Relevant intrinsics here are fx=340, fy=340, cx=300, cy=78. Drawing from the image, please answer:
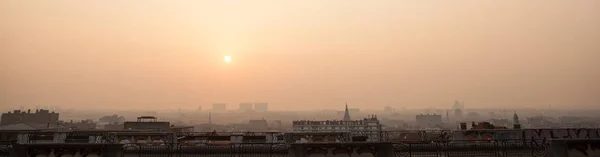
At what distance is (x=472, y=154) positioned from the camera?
16688 millimetres

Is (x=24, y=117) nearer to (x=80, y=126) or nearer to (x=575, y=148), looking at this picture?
(x=80, y=126)

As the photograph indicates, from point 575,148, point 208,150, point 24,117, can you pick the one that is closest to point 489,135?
point 575,148

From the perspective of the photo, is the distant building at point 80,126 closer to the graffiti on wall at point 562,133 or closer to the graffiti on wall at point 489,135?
the graffiti on wall at point 489,135

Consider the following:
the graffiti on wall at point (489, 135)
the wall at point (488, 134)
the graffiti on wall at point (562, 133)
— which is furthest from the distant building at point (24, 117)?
the graffiti on wall at point (562, 133)

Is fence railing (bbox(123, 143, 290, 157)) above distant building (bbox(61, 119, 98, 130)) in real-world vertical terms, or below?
above

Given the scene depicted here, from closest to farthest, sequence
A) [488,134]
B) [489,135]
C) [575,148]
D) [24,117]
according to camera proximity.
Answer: [575,148] → [489,135] → [488,134] → [24,117]

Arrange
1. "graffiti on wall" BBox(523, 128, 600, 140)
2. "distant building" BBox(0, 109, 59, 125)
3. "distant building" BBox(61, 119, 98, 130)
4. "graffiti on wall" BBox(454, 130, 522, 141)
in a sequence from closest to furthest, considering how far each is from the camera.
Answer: "graffiti on wall" BBox(454, 130, 522, 141)
"graffiti on wall" BBox(523, 128, 600, 140)
"distant building" BBox(61, 119, 98, 130)
"distant building" BBox(0, 109, 59, 125)

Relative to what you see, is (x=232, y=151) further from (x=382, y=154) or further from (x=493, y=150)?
(x=493, y=150)

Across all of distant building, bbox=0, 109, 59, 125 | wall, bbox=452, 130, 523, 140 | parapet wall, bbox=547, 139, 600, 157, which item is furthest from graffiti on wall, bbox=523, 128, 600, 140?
distant building, bbox=0, 109, 59, 125

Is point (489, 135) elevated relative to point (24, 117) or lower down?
lower down

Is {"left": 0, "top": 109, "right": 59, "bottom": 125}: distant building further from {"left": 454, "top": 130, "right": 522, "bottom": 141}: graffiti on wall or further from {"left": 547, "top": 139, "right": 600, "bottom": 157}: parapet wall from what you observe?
{"left": 547, "top": 139, "right": 600, "bottom": 157}: parapet wall

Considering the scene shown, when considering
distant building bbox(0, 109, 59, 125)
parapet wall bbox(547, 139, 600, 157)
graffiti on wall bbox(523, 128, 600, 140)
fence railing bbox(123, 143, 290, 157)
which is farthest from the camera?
distant building bbox(0, 109, 59, 125)

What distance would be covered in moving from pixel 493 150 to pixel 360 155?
935 cm

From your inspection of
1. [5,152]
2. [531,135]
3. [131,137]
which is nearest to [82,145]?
[5,152]
